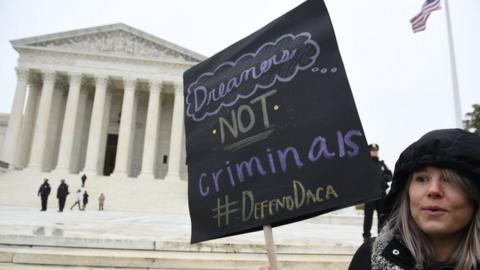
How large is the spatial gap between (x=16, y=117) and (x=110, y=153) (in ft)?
37.3

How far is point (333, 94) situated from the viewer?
2.24 metres

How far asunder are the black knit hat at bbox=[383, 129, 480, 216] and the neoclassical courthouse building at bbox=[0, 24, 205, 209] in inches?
1372

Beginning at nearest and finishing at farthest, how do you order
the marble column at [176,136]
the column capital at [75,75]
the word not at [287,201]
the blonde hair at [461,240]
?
the blonde hair at [461,240] < the word not at [287,201] < the column capital at [75,75] < the marble column at [176,136]

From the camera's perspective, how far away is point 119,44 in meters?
39.8

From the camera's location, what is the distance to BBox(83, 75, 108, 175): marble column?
123 ft

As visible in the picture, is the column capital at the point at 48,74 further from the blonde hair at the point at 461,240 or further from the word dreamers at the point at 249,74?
the blonde hair at the point at 461,240

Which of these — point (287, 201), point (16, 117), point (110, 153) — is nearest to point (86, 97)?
point (16, 117)

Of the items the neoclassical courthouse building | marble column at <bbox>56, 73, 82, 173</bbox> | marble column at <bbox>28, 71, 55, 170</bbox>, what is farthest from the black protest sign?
marble column at <bbox>28, 71, 55, 170</bbox>

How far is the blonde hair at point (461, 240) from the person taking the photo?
1.57 m

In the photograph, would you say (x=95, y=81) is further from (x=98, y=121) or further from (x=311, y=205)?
(x=311, y=205)

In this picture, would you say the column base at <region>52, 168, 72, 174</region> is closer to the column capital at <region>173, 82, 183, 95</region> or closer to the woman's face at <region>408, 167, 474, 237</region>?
the column capital at <region>173, 82, 183, 95</region>

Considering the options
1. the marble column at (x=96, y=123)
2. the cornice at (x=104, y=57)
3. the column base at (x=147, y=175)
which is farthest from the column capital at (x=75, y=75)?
the column base at (x=147, y=175)

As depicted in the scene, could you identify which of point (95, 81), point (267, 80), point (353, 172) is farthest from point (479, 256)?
point (95, 81)

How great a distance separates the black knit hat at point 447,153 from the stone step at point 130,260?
3917 mm
